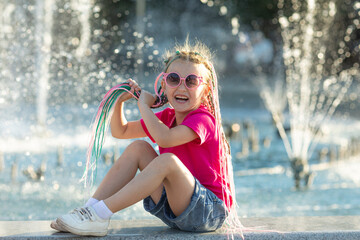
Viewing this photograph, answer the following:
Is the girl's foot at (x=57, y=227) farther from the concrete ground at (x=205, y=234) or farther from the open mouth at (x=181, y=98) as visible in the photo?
the open mouth at (x=181, y=98)

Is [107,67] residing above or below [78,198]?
above

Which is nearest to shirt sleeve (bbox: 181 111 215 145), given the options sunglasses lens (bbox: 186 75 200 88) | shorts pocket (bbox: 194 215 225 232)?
sunglasses lens (bbox: 186 75 200 88)

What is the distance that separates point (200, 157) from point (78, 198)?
9.04ft

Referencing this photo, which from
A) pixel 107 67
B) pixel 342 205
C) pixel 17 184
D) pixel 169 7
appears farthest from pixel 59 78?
pixel 169 7

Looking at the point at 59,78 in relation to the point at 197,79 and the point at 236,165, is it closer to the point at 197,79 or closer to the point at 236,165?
the point at 236,165

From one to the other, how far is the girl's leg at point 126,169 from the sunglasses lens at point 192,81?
1.20 ft

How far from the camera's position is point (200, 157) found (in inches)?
114

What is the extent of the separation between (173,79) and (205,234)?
0.74 meters

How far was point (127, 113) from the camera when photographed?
22.2 ft

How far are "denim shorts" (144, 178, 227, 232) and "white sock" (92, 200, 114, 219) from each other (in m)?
0.29

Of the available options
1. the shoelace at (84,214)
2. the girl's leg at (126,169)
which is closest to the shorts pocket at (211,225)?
the girl's leg at (126,169)

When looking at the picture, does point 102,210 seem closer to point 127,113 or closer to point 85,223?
point 85,223

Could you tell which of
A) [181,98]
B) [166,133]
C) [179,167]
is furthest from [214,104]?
[179,167]

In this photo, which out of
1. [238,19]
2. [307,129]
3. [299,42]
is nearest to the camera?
[307,129]
